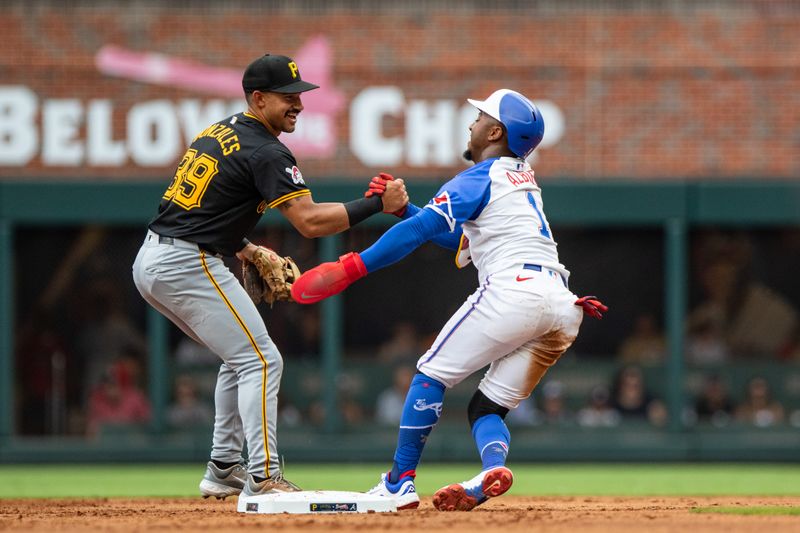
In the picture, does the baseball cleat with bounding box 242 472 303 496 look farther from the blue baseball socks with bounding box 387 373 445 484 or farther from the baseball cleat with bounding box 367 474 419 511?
the blue baseball socks with bounding box 387 373 445 484

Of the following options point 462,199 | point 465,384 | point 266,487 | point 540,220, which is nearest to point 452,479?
point 465,384

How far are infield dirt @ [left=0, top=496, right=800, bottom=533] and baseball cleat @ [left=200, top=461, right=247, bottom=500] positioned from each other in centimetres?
9

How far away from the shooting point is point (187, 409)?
13414mm

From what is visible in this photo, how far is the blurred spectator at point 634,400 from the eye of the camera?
43.8 ft

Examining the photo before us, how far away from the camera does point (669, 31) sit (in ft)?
46.2

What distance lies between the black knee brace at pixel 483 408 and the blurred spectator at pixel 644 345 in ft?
23.2

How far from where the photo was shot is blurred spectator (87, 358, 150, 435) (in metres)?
13.4

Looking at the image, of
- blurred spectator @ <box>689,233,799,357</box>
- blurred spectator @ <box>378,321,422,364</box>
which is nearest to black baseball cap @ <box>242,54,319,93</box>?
blurred spectator @ <box>378,321,422,364</box>

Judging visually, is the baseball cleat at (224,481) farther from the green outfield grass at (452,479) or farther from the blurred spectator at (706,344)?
the blurred spectator at (706,344)

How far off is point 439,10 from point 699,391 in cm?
466

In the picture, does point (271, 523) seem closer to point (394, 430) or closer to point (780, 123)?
point (394, 430)

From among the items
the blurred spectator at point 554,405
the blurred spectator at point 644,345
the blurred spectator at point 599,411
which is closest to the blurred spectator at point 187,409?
the blurred spectator at point 554,405

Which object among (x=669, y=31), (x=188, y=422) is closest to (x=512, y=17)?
(x=669, y=31)

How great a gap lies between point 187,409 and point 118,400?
70 centimetres
